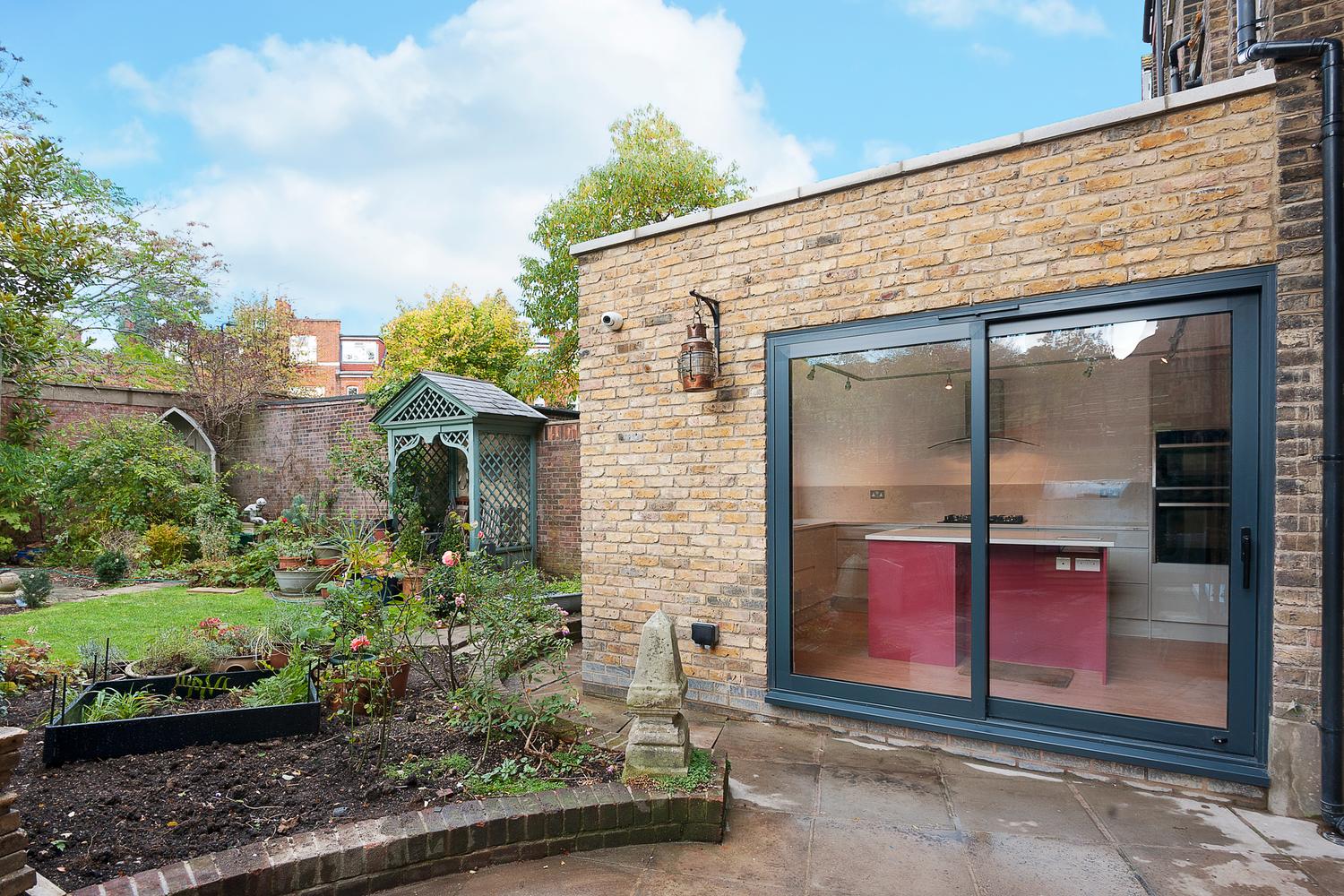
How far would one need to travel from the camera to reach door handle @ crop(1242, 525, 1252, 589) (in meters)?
2.97

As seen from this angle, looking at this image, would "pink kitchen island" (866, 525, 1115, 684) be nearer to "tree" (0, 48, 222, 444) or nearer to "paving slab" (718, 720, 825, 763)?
"paving slab" (718, 720, 825, 763)

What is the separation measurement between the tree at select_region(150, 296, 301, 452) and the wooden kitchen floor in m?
12.6

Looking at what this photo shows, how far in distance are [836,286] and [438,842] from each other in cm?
329

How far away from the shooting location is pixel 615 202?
1401cm

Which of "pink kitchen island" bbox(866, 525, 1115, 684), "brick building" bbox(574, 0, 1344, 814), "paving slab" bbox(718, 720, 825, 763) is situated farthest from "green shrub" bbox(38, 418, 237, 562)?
"pink kitchen island" bbox(866, 525, 1115, 684)

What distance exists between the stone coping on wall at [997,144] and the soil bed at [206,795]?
3.16 meters

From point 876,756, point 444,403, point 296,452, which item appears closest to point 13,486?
point 296,452

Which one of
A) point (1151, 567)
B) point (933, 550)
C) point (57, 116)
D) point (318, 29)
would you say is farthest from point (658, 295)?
point (57, 116)

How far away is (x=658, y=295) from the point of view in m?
4.52

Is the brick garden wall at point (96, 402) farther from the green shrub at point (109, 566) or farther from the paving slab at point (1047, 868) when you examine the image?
the paving slab at point (1047, 868)

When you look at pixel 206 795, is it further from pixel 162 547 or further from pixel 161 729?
pixel 162 547

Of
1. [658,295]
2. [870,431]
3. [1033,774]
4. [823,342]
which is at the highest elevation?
[658,295]

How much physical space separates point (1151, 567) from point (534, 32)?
9642mm

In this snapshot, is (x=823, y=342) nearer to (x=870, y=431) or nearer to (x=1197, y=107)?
(x=870, y=431)
